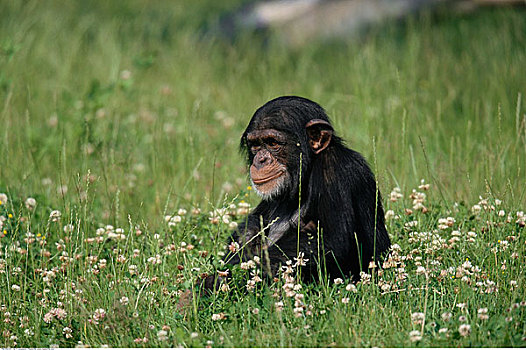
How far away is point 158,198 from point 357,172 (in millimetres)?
2308

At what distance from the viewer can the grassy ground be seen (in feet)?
12.3

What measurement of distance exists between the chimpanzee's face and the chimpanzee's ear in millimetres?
168


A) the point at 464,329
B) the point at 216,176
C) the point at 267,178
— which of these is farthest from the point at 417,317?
the point at 216,176

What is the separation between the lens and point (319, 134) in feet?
15.2

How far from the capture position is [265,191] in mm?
4668

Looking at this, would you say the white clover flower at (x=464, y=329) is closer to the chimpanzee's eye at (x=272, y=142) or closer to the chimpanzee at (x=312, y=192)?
the chimpanzee at (x=312, y=192)

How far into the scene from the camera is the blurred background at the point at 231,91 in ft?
20.7

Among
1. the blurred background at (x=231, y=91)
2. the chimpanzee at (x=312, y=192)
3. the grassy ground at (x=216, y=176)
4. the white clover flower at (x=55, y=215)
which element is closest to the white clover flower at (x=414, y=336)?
the grassy ground at (x=216, y=176)

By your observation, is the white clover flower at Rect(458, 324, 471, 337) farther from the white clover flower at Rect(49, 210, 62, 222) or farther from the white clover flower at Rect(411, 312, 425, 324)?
the white clover flower at Rect(49, 210, 62, 222)

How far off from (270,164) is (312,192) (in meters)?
0.38

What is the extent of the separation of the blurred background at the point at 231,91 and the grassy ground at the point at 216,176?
0.04 m

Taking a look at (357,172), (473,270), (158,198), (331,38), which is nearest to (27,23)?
(331,38)

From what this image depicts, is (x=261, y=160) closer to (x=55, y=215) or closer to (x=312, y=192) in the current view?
(x=312, y=192)

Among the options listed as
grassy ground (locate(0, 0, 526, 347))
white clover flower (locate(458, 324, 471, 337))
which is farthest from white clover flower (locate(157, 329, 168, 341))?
white clover flower (locate(458, 324, 471, 337))
